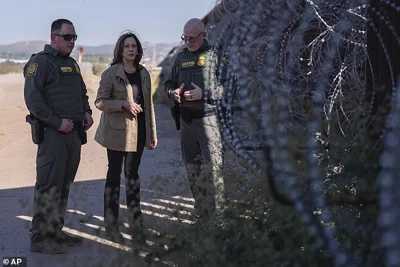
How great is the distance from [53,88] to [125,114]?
2.23 ft

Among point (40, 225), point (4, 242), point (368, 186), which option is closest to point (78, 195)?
point (4, 242)

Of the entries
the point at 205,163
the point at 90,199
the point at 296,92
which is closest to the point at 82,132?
the point at 205,163

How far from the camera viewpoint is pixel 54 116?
5.12 m

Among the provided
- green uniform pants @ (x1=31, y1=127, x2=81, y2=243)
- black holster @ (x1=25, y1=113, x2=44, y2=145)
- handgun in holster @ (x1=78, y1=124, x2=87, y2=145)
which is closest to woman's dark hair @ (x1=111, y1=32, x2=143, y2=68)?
handgun in holster @ (x1=78, y1=124, x2=87, y2=145)

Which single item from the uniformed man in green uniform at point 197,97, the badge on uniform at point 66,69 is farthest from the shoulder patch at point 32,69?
the uniformed man in green uniform at point 197,97

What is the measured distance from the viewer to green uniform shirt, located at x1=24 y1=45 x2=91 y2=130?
5043mm

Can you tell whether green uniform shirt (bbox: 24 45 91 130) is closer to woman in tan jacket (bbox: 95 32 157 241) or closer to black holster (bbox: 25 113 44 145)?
black holster (bbox: 25 113 44 145)

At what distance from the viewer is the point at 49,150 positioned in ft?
17.0

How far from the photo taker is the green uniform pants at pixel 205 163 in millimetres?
4281

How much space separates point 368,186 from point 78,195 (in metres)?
3.61

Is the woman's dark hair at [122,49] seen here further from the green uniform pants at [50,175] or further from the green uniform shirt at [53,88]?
the green uniform pants at [50,175]

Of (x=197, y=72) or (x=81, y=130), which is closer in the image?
(x=81, y=130)

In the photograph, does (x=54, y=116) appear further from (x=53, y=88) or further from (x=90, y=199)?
(x=90, y=199)

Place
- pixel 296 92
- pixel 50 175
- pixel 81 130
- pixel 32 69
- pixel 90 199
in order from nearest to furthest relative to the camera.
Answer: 1. pixel 32 69
2. pixel 50 175
3. pixel 81 130
4. pixel 296 92
5. pixel 90 199
